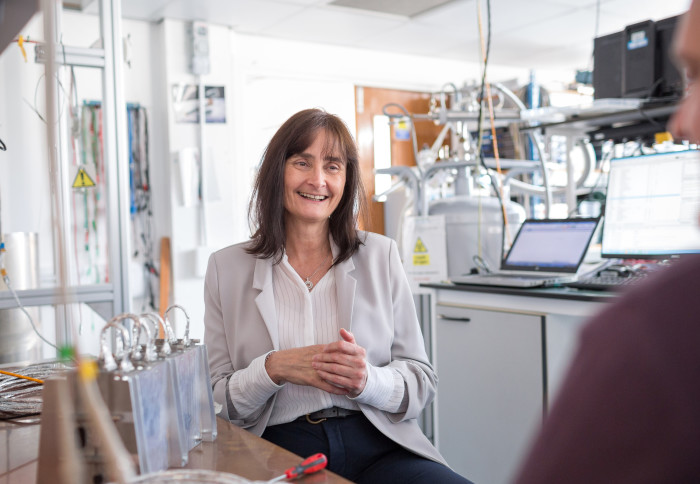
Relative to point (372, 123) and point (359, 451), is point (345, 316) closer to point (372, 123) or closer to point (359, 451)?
point (359, 451)

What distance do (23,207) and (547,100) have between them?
10.4 ft

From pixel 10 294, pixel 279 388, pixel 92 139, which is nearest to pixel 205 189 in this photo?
pixel 92 139

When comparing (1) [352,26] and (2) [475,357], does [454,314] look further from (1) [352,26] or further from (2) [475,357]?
(1) [352,26]

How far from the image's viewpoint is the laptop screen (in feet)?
6.75

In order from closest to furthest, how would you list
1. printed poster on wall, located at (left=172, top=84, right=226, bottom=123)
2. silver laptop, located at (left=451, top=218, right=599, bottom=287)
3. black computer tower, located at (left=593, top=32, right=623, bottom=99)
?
1. silver laptop, located at (left=451, top=218, right=599, bottom=287)
2. black computer tower, located at (left=593, top=32, right=623, bottom=99)
3. printed poster on wall, located at (left=172, top=84, right=226, bottom=123)

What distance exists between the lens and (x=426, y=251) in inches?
104

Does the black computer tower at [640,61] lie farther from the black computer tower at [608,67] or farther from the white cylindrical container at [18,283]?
the white cylindrical container at [18,283]

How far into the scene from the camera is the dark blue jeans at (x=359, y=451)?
3.89 ft

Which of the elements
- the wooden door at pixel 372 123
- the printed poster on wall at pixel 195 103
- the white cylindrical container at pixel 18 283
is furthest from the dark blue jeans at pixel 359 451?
the wooden door at pixel 372 123

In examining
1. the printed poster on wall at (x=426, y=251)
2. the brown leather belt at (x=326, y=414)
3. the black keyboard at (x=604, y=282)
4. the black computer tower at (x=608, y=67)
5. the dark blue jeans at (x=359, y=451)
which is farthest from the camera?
the printed poster on wall at (x=426, y=251)

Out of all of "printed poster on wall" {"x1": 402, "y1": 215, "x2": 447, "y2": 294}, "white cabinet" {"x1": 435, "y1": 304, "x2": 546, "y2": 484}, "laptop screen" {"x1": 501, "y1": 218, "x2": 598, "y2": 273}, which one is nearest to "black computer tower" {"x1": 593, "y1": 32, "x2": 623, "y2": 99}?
"laptop screen" {"x1": 501, "y1": 218, "x2": 598, "y2": 273}

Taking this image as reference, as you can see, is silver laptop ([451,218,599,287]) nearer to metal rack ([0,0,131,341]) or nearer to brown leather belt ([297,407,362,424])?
brown leather belt ([297,407,362,424])

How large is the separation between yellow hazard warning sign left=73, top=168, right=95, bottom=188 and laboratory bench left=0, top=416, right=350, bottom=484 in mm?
1283

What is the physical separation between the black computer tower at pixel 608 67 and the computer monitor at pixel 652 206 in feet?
1.32
